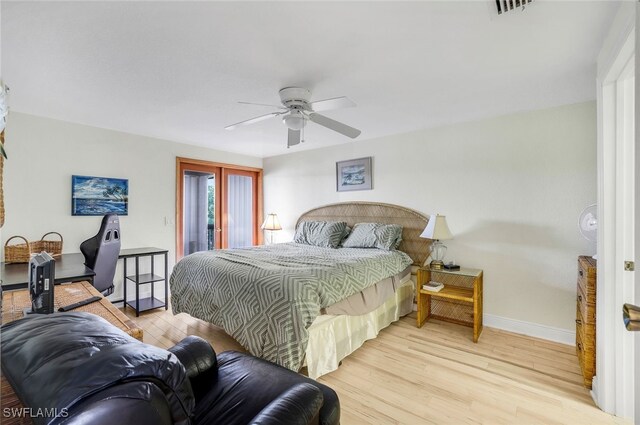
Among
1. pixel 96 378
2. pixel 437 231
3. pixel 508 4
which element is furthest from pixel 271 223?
pixel 96 378

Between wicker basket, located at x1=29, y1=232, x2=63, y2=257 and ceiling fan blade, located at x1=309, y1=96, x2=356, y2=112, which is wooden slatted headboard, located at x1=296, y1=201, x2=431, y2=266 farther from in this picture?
wicker basket, located at x1=29, y1=232, x2=63, y2=257

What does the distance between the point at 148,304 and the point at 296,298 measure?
263cm

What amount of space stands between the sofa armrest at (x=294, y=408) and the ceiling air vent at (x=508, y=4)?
1976 millimetres

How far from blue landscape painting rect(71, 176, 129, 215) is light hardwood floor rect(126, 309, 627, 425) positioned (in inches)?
61.9

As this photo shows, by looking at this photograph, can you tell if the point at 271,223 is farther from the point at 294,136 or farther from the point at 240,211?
the point at 294,136

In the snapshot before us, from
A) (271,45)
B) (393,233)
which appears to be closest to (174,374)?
(271,45)

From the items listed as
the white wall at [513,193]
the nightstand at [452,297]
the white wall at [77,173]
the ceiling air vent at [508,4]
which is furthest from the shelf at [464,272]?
the white wall at [77,173]

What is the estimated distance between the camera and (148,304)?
364 centimetres

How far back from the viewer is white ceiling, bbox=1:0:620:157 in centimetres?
151

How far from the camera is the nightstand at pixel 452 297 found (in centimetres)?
295

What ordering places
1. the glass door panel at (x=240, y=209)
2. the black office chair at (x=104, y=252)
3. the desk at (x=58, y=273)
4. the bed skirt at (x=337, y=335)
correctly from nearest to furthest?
→ 1. the desk at (x=58, y=273)
2. the bed skirt at (x=337, y=335)
3. the black office chair at (x=104, y=252)
4. the glass door panel at (x=240, y=209)

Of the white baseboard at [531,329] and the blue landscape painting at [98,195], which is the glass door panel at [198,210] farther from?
the white baseboard at [531,329]

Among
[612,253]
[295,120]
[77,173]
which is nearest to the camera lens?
[612,253]

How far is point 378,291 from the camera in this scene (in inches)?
111
